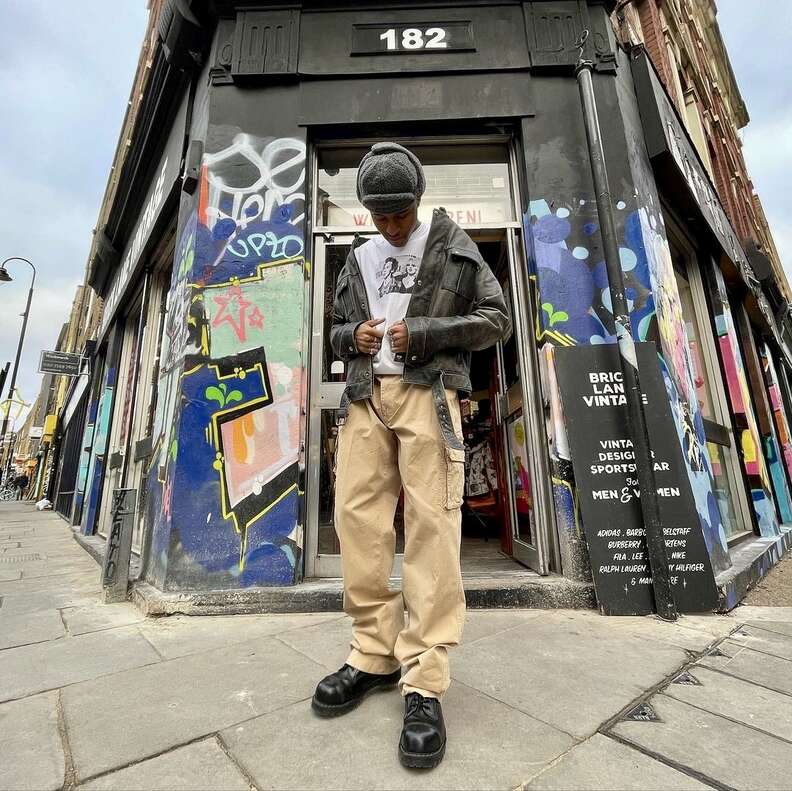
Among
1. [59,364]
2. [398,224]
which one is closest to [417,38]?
[398,224]

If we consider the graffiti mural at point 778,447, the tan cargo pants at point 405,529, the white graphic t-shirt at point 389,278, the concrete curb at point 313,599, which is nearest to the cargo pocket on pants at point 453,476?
the tan cargo pants at point 405,529

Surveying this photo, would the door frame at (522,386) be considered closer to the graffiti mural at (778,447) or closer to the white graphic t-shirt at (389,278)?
the white graphic t-shirt at (389,278)

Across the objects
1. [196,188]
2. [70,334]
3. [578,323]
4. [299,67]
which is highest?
[70,334]

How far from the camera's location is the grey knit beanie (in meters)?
1.62

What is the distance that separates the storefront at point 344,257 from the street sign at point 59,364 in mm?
8509

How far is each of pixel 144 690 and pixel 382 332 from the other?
5.50 ft

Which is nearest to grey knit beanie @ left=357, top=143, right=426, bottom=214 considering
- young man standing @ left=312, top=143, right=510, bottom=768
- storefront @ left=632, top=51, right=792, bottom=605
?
young man standing @ left=312, top=143, right=510, bottom=768

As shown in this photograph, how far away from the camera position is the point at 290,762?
4.20 ft

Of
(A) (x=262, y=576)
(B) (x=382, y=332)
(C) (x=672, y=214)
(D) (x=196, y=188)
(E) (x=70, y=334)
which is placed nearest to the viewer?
(B) (x=382, y=332)

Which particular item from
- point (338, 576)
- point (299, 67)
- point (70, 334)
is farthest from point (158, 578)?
point (70, 334)

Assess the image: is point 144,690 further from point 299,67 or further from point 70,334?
point 70,334

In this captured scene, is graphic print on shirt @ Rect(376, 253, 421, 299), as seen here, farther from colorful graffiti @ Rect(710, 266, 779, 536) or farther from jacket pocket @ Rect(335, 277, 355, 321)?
colorful graffiti @ Rect(710, 266, 779, 536)

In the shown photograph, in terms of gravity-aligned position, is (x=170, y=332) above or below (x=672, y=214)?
below

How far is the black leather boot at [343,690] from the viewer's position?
1.51m
